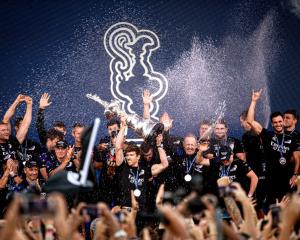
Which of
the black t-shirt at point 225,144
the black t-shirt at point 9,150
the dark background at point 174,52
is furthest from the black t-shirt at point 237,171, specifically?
the black t-shirt at point 9,150

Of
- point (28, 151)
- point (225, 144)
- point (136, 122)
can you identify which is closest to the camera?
point (225, 144)

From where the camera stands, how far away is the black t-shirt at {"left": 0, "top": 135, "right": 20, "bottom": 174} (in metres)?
6.59

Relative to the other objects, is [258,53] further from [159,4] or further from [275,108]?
[159,4]

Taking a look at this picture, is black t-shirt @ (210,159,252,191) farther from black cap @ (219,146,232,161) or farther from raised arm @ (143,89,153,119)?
raised arm @ (143,89,153,119)

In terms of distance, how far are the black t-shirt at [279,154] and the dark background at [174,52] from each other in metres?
1.46

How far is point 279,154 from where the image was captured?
23.0 ft

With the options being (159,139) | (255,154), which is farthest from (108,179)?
(255,154)

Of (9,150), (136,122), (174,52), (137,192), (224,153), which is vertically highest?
(174,52)

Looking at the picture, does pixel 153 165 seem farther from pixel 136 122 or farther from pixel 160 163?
pixel 136 122

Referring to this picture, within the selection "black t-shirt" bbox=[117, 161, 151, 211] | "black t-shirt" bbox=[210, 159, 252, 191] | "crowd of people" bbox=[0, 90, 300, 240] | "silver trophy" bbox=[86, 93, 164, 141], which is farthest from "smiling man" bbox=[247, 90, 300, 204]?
"black t-shirt" bbox=[117, 161, 151, 211]

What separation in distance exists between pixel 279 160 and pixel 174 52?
8.01 feet

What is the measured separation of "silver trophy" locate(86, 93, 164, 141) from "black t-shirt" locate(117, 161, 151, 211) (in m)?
0.57

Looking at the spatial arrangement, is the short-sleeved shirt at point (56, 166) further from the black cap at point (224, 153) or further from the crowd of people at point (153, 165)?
the black cap at point (224, 153)

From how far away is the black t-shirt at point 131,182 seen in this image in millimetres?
6262
